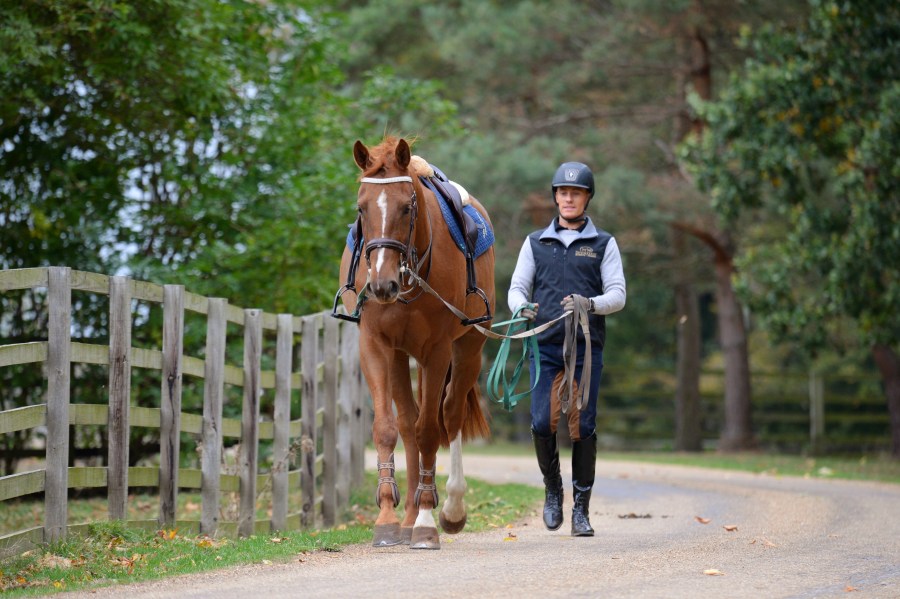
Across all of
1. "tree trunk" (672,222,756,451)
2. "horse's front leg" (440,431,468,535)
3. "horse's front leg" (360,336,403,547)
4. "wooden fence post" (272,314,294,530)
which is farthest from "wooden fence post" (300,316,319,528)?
"tree trunk" (672,222,756,451)

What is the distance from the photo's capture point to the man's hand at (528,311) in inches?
308

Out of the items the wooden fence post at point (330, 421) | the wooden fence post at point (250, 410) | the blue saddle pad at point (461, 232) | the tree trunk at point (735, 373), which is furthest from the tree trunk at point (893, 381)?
the wooden fence post at point (250, 410)

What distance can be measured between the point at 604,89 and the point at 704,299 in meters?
13.3

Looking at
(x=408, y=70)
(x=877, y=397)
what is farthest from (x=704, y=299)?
(x=408, y=70)

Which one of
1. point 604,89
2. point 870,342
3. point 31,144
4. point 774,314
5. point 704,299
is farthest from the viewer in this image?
point 704,299

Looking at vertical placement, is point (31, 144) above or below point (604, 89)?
below

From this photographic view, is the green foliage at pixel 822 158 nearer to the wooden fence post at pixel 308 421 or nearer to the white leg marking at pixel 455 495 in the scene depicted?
the wooden fence post at pixel 308 421

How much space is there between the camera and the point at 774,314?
19938 mm

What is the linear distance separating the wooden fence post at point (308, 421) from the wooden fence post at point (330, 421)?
35cm

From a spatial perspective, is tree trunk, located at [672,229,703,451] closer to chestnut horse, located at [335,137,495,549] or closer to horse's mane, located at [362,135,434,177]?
chestnut horse, located at [335,137,495,549]

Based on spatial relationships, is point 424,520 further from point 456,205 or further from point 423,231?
point 456,205

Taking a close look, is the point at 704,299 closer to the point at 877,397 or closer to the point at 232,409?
the point at 877,397

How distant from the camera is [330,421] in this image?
35.4 ft

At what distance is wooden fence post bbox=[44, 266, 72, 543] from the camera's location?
6.90 meters
